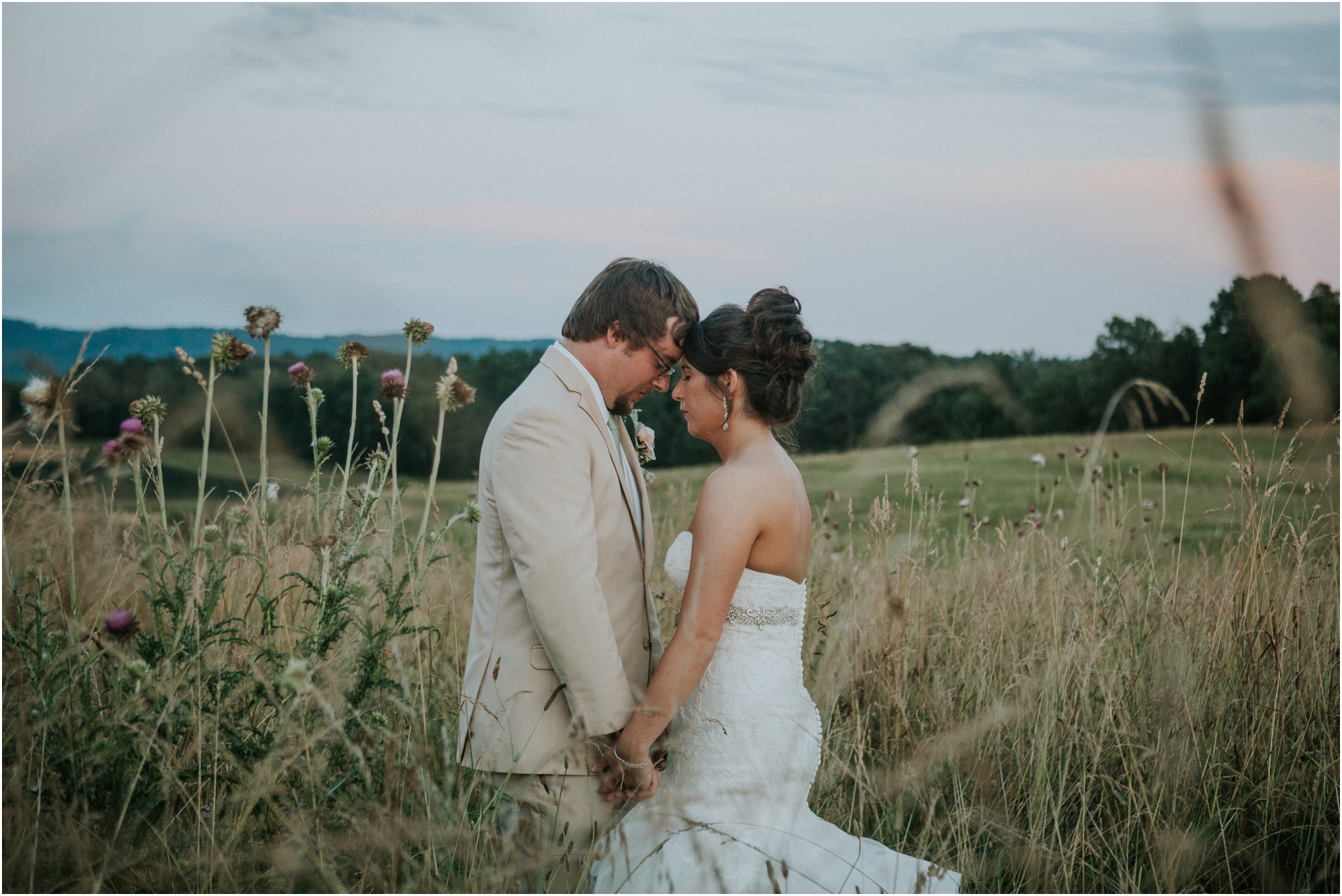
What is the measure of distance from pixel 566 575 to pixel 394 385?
0.99m

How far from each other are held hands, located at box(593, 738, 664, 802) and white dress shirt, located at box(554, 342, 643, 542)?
0.74 meters

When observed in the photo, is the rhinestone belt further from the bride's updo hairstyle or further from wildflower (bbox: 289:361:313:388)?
wildflower (bbox: 289:361:313:388)

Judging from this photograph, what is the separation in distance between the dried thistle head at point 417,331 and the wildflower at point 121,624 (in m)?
1.34

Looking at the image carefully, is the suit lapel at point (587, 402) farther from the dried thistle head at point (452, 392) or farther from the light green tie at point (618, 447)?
the dried thistle head at point (452, 392)

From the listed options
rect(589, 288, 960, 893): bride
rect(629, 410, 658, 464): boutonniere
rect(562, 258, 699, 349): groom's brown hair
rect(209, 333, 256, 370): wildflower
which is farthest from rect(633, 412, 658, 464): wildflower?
rect(209, 333, 256, 370): wildflower

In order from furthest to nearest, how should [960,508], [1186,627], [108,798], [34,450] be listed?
[960,508]
[1186,627]
[34,450]
[108,798]

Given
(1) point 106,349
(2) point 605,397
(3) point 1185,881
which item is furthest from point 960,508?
(1) point 106,349

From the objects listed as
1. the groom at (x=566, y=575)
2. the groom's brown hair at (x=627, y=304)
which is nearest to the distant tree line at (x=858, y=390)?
the groom at (x=566, y=575)

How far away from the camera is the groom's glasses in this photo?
10.5 ft

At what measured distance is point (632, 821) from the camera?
10.0ft

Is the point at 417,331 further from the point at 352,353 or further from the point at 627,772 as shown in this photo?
the point at 627,772

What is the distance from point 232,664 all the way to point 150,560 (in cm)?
92

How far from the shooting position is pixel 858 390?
12.0m

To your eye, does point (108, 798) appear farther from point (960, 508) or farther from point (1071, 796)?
point (960, 508)
